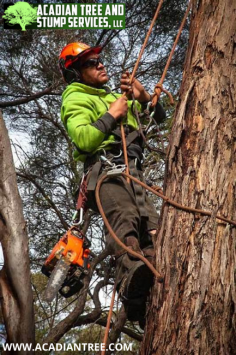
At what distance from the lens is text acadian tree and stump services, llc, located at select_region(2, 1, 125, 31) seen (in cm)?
480

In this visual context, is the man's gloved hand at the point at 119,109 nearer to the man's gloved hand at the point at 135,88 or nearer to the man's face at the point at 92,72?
the man's gloved hand at the point at 135,88

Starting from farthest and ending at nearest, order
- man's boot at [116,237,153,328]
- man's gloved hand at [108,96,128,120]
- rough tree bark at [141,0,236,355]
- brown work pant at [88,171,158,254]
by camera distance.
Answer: man's gloved hand at [108,96,128,120] → brown work pant at [88,171,158,254] → man's boot at [116,237,153,328] → rough tree bark at [141,0,236,355]

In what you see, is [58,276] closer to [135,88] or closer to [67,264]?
[67,264]

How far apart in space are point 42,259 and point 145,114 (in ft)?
9.30

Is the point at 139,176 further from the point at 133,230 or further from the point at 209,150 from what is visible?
the point at 209,150

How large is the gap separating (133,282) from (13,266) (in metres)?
1.56

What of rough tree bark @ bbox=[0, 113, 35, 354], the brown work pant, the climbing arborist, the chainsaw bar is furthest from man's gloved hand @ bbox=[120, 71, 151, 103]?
rough tree bark @ bbox=[0, 113, 35, 354]

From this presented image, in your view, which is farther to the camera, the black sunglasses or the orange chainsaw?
the black sunglasses

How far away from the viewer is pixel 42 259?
508cm

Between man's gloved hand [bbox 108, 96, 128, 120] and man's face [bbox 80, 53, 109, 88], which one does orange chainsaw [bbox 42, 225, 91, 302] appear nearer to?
man's gloved hand [bbox 108, 96, 128, 120]

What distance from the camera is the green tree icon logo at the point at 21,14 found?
476cm

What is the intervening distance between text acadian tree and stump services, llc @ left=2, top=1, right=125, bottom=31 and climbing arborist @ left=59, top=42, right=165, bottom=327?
Result: 2.18 meters

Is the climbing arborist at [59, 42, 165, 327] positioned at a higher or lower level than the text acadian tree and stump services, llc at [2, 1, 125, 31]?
lower

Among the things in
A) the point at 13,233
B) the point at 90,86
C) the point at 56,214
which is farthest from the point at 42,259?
the point at 90,86
